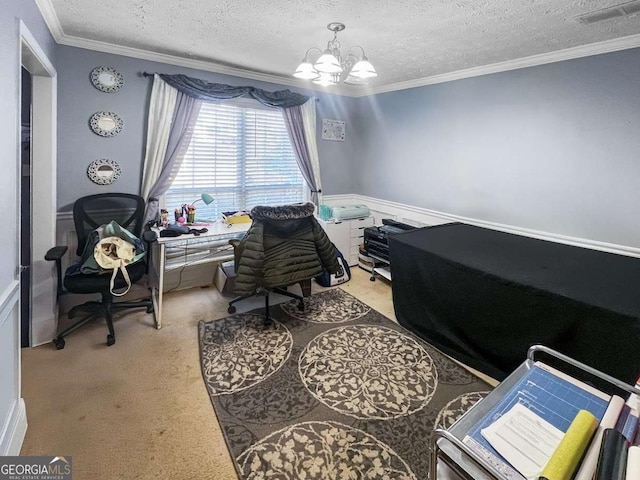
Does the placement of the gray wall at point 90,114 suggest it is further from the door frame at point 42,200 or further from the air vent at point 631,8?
the air vent at point 631,8

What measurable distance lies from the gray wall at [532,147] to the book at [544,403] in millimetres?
2035

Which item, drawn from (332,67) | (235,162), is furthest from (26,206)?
(332,67)

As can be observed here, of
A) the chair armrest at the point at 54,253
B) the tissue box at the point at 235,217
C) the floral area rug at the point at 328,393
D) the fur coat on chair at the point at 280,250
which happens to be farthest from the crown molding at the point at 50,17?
the floral area rug at the point at 328,393

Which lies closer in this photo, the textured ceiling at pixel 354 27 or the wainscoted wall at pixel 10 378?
the wainscoted wall at pixel 10 378

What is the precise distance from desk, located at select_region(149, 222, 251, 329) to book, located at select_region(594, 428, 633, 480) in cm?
277

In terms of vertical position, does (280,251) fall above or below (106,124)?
below

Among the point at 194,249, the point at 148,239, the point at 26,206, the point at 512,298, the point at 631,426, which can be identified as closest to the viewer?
the point at 631,426

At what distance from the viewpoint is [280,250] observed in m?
2.77

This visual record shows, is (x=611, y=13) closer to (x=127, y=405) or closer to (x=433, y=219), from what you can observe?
(x=433, y=219)

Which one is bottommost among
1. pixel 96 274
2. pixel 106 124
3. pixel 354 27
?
pixel 96 274

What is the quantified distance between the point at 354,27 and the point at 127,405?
284 centimetres

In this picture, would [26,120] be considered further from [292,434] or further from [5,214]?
[292,434]

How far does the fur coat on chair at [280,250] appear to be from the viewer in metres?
2.63

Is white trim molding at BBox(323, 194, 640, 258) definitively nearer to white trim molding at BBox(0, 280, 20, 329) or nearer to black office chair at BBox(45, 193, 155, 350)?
black office chair at BBox(45, 193, 155, 350)
